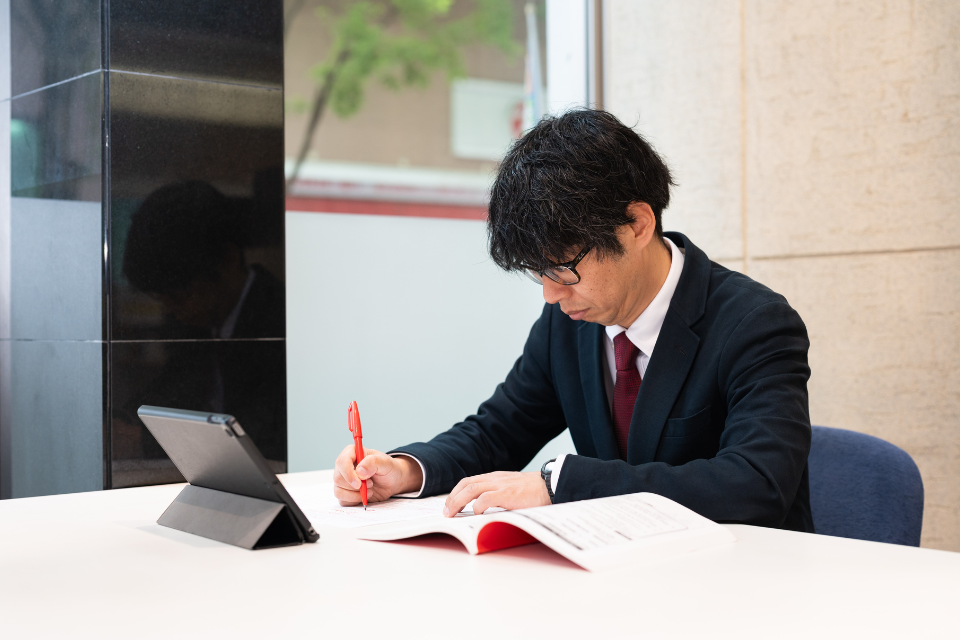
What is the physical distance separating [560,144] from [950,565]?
912mm

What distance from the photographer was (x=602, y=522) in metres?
1.09

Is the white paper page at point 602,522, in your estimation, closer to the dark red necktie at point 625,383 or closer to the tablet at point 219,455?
the tablet at point 219,455

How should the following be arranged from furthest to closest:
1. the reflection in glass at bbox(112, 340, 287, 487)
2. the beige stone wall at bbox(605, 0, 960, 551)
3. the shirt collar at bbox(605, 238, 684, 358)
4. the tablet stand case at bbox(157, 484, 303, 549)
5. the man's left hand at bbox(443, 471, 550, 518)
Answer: the beige stone wall at bbox(605, 0, 960, 551) < the reflection in glass at bbox(112, 340, 287, 487) < the shirt collar at bbox(605, 238, 684, 358) < the man's left hand at bbox(443, 471, 550, 518) < the tablet stand case at bbox(157, 484, 303, 549)

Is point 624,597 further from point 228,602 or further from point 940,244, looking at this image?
point 940,244

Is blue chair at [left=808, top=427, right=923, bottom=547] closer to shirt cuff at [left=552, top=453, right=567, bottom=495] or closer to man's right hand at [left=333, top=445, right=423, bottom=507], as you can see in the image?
shirt cuff at [left=552, top=453, right=567, bottom=495]

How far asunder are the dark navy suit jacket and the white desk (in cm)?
17

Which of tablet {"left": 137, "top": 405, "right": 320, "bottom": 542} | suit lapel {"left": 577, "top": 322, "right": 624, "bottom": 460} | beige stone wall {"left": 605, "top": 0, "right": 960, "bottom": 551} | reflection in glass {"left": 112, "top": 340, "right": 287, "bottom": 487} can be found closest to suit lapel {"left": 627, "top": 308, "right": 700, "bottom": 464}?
suit lapel {"left": 577, "top": 322, "right": 624, "bottom": 460}

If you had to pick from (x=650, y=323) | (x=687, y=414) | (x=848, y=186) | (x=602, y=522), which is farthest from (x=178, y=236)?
(x=848, y=186)

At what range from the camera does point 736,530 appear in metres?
1.21

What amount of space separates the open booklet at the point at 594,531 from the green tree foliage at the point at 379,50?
3.58 meters

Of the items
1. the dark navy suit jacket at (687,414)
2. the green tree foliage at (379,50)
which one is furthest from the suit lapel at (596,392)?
the green tree foliage at (379,50)

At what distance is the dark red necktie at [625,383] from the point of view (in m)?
1.69

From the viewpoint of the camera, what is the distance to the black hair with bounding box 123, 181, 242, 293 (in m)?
2.03

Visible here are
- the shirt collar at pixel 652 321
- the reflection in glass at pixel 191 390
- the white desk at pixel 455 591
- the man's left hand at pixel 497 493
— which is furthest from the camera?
the reflection in glass at pixel 191 390
